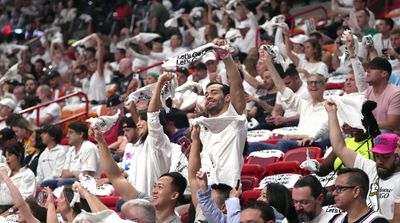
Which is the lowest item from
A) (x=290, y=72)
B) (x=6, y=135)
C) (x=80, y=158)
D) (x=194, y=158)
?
(x=6, y=135)

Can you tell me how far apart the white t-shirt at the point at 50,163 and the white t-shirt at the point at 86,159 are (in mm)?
294

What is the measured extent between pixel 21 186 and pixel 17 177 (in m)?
0.15

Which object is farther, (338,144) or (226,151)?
(226,151)

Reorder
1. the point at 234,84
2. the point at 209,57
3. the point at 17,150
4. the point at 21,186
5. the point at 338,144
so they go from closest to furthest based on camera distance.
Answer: the point at 338,144 → the point at 234,84 → the point at 21,186 → the point at 17,150 → the point at 209,57

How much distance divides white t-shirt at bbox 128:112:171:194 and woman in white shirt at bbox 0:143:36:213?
6.40 ft

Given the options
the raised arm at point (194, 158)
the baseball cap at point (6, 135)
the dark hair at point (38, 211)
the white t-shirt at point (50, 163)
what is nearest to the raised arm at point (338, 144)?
the raised arm at point (194, 158)

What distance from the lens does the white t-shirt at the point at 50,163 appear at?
12.7 meters

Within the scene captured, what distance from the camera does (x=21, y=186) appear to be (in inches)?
460

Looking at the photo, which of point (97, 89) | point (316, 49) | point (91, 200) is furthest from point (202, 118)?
point (97, 89)

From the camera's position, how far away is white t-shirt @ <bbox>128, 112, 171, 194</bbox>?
9.88 meters

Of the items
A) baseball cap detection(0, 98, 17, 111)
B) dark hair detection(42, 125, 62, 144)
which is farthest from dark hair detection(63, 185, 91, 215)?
baseball cap detection(0, 98, 17, 111)

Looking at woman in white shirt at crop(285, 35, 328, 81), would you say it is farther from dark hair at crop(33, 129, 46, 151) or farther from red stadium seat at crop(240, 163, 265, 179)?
dark hair at crop(33, 129, 46, 151)

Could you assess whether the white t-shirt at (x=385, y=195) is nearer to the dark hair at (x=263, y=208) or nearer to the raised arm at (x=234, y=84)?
the dark hair at (x=263, y=208)

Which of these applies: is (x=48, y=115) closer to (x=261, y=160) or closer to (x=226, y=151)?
(x=261, y=160)
